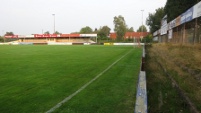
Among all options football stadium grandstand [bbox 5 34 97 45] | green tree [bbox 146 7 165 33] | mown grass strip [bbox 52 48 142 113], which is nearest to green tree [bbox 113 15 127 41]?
green tree [bbox 146 7 165 33]

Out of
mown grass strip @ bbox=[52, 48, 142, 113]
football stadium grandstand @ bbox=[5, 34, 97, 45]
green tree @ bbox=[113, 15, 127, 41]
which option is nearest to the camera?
mown grass strip @ bbox=[52, 48, 142, 113]

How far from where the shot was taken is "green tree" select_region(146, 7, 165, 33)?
96.4m

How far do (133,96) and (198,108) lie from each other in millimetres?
1761

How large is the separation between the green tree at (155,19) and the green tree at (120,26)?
21268 mm

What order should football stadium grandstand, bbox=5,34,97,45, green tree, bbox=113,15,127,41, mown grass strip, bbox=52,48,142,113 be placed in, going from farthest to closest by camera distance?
green tree, bbox=113,15,127,41, football stadium grandstand, bbox=5,34,97,45, mown grass strip, bbox=52,48,142,113

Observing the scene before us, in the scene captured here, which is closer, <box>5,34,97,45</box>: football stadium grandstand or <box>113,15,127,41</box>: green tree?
<box>5,34,97,45</box>: football stadium grandstand

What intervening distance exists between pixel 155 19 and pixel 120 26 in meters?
31.1

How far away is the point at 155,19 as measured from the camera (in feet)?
325

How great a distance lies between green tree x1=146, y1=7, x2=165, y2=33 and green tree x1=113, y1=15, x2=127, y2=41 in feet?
69.8

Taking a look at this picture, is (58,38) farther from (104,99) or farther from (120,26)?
(104,99)

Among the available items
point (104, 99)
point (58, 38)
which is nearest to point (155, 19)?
point (58, 38)

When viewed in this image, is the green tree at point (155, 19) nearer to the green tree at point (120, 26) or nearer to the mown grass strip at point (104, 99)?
the green tree at point (120, 26)

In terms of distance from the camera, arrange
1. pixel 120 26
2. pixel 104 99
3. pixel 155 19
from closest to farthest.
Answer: pixel 104 99
pixel 155 19
pixel 120 26

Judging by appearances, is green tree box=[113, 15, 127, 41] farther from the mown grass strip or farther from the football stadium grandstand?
the mown grass strip
